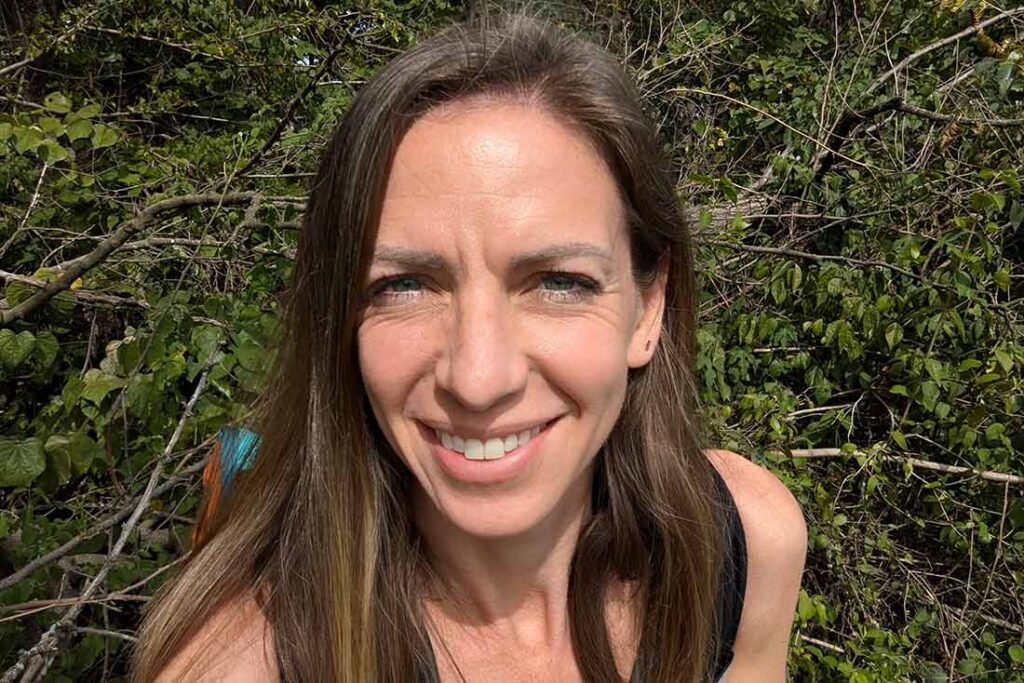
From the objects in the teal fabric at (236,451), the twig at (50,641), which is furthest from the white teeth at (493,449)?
the twig at (50,641)

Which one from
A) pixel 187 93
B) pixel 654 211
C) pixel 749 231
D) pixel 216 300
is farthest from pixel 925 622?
pixel 187 93

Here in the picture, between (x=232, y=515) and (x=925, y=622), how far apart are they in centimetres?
235

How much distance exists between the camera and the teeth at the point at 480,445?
4.37ft

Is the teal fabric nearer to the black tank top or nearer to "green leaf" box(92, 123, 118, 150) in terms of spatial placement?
the black tank top

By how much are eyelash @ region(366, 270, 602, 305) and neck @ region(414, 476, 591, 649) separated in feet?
1.58

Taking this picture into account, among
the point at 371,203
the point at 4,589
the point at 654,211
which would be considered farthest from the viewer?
the point at 4,589

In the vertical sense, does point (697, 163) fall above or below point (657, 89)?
below

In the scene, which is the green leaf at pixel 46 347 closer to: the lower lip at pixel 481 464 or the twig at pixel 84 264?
the twig at pixel 84 264

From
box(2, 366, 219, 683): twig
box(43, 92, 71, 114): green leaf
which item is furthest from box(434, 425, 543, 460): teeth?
box(43, 92, 71, 114): green leaf

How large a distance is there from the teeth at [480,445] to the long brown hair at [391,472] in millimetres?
205

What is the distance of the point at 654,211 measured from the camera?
58.7 inches

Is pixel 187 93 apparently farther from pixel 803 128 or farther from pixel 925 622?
pixel 925 622

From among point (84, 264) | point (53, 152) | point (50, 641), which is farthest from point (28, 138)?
point (50, 641)

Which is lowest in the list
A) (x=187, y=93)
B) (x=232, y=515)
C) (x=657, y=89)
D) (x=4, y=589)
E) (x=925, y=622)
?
(x=925, y=622)
